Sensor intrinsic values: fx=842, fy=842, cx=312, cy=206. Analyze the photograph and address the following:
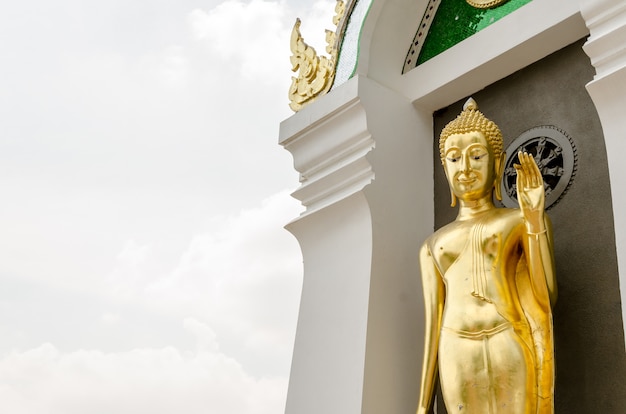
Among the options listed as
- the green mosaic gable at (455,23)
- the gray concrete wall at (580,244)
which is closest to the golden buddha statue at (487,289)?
the gray concrete wall at (580,244)

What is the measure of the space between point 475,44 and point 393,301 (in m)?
1.05

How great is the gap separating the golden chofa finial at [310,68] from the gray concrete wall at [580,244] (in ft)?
2.58

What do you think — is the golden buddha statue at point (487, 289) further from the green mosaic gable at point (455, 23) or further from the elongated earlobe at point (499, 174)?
the green mosaic gable at point (455, 23)

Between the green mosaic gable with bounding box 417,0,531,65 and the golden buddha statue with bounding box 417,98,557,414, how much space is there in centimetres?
54

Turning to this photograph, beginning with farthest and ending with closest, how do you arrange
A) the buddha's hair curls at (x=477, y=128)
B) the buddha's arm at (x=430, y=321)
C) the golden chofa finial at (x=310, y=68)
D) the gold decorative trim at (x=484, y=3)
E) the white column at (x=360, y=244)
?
the golden chofa finial at (x=310, y=68)
the gold decorative trim at (x=484, y=3)
the white column at (x=360, y=244)
the buddha's hair curls at (x=477, y=128)
the buddha's arm at (x=430, y=321)

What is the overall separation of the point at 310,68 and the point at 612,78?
1.49m

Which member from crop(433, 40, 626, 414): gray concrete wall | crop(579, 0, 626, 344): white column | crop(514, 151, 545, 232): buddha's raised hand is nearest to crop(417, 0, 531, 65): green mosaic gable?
crop(433, 40, 626, 414): gray concrete wall

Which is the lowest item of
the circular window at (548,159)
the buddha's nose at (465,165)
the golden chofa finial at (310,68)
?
the buddha's nose at (465,165)

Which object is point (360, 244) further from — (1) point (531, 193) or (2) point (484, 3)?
(2) point (484, 3)

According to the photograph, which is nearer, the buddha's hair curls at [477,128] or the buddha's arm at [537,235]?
the buddha's arm at [537,235]

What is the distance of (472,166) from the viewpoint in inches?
111

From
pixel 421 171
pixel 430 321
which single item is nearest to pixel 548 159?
pixel 421 171

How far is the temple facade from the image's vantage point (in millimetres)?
2625

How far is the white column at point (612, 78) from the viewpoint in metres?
2.49
